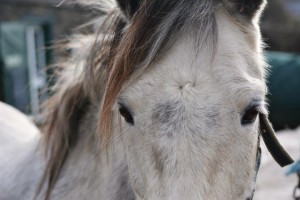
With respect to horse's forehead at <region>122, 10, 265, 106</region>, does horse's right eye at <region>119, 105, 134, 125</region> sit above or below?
below

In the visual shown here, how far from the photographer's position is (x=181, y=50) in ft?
5.63

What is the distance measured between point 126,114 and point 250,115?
0.42m

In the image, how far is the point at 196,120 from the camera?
157 cm

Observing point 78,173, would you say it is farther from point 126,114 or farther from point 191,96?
point 191,96

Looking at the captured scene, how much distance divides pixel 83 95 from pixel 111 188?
497 millimetres

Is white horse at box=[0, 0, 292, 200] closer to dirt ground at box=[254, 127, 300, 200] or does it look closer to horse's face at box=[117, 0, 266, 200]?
horse's face at box=[117, 0, 266, 200]

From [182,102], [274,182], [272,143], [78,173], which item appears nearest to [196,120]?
[182,102]

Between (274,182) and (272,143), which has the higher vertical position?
(272,143)

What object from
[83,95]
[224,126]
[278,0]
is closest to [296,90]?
[83,95]

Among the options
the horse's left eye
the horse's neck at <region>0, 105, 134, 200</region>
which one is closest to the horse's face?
the horse's left eye

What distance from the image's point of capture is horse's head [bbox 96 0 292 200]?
1.55 m

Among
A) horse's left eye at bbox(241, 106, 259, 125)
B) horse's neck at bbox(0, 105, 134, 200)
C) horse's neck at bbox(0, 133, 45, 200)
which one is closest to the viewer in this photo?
horse's left eye at bbox(241, 106, 259, 125)

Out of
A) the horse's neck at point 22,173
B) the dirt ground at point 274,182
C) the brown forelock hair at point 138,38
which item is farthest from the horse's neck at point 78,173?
the dirt ground at point 274,182

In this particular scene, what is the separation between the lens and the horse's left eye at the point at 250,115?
1657mm
